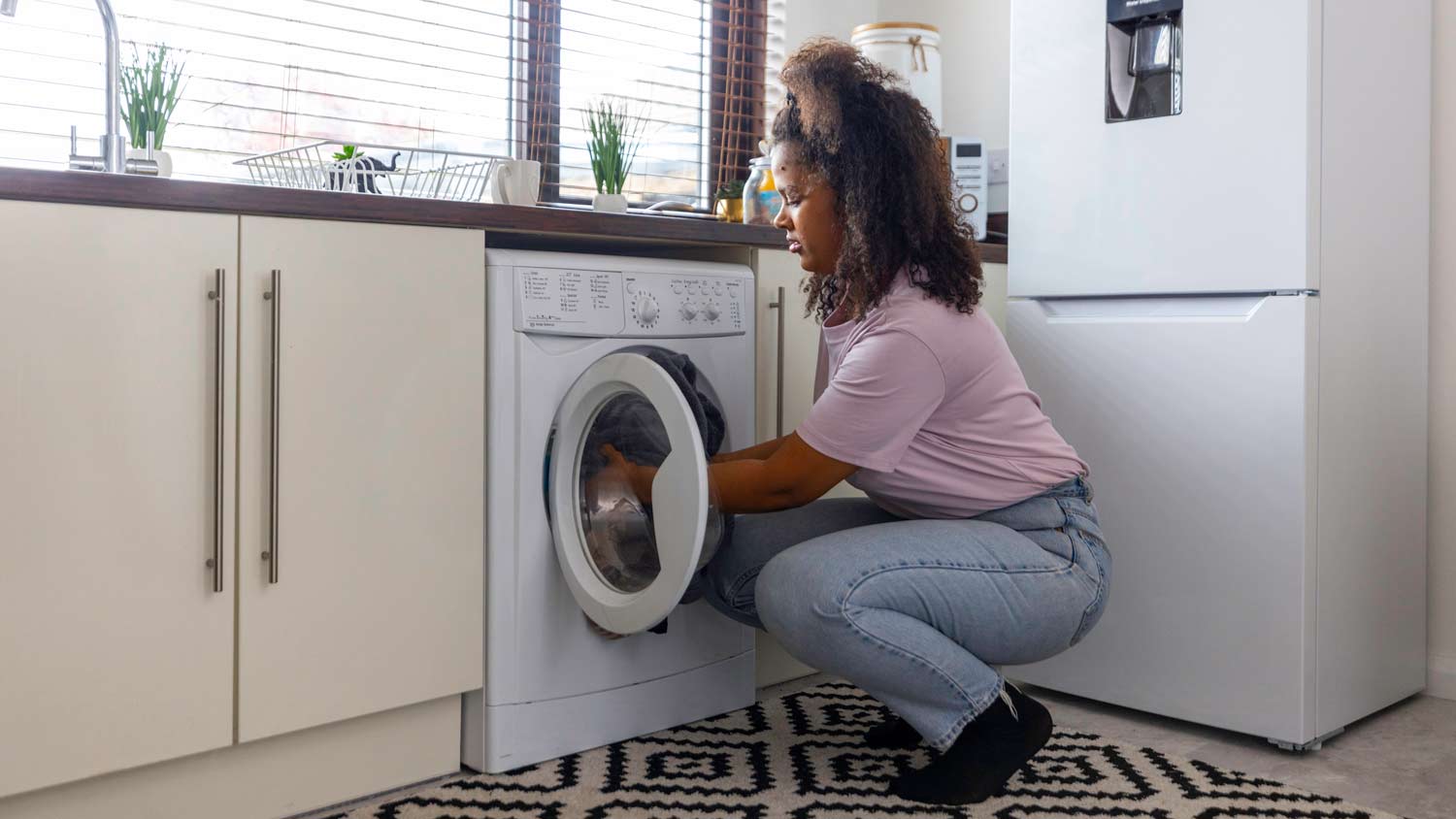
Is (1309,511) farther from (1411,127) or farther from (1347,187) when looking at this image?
(1411,127)

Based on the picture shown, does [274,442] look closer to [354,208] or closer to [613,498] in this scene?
[354,208]

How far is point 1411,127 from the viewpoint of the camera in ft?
7.65

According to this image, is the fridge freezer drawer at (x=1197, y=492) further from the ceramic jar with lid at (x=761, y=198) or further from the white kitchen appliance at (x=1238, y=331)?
the ceramic jar with lid at (x=761, y=198)

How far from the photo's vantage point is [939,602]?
5.81ft

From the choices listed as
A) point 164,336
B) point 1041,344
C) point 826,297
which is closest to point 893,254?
point 826,297

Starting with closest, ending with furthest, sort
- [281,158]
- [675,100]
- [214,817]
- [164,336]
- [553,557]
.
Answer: [164,336]
[214,817]
[553,557]
[281,158]
[675,100]

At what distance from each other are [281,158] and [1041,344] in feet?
4.66

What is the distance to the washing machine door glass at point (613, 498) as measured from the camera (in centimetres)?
179

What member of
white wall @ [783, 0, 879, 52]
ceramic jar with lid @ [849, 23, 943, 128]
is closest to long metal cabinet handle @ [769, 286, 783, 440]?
ceramic jar with lid @ [849, 23, 943, 128]

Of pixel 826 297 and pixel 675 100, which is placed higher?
pixel 675 100

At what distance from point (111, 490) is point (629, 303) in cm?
79

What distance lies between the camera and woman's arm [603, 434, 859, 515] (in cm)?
179

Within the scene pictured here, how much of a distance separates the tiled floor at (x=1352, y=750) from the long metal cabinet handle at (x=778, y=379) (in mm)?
507

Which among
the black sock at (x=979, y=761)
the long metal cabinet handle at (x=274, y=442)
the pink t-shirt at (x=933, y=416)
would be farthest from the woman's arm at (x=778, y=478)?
the long metal cabinet handle at (x=274, y=442)
